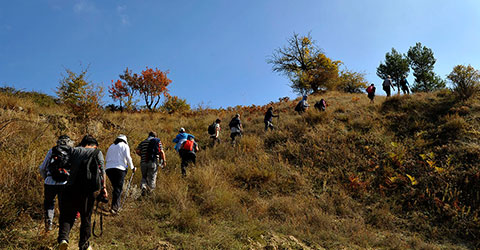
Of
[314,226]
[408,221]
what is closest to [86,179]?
[314,226]

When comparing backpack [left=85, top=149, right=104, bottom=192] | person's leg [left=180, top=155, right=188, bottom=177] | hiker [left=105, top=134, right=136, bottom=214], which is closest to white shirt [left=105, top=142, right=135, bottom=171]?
hiker [left=105, top=134, right=136, bottom=214]

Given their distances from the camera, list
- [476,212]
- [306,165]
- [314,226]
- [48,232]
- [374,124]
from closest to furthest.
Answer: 1. [48,232]
2. [314,226]
3. [476,212]
4. [306,165]
5. [374,124]

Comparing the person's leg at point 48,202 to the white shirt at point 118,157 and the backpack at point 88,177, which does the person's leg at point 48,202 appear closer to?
the backpack at point 88,177

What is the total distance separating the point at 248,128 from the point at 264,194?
23.5 ft

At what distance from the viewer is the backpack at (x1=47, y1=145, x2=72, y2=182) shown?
10.8ft

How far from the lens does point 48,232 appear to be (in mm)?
3604

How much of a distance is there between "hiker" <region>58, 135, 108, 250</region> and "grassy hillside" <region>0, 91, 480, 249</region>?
514mm

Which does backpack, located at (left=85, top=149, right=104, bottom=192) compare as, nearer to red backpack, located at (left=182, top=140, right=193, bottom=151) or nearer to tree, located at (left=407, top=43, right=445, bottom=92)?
red backpack, located at (left=182, top=140, right=193, bottom=151)

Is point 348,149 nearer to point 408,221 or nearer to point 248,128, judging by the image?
point 408,221

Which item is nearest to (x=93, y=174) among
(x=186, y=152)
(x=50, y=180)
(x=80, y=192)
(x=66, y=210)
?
(x=80, y=192)

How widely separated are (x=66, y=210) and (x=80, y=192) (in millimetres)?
281

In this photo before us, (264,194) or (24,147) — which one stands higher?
(24,147)

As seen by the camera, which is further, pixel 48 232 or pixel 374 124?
pixel 374 124

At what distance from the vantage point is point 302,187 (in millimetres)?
7277
